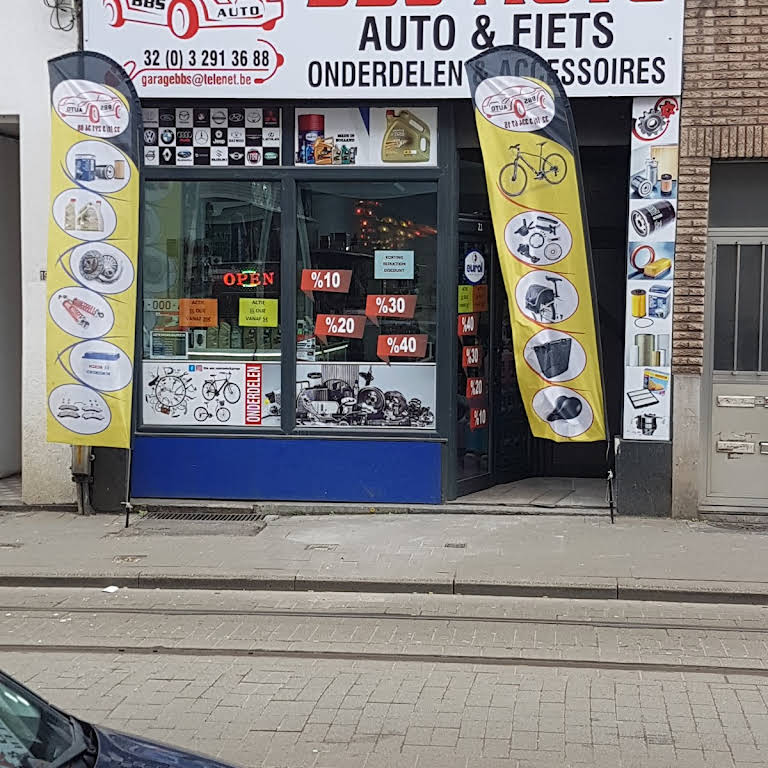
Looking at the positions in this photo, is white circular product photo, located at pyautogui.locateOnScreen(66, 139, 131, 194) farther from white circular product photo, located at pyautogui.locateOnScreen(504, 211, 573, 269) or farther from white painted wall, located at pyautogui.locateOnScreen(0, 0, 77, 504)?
white circular product photo, located at pyautogui.locateOnScreen(504, 211, 573, 269)

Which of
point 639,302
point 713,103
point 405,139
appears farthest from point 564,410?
point 713,103

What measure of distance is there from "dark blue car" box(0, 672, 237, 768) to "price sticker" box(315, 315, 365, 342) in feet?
25.3

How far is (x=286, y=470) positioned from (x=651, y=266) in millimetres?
3937

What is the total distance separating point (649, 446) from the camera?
34.2ft

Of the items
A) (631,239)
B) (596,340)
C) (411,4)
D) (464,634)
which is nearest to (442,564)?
(464,634)

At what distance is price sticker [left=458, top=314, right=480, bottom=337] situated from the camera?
36.2 ft

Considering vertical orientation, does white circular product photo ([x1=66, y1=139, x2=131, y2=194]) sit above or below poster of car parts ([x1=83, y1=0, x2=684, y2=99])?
below

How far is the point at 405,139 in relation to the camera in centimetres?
1068

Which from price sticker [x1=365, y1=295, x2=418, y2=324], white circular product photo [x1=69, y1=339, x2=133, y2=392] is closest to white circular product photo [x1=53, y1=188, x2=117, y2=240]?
white circular product photo [x1=69, y1=339, x2=133, y2=392]

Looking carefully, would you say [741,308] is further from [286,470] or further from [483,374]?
[286,470]

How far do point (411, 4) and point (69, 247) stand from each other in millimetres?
3802

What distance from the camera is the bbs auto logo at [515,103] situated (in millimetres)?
9672

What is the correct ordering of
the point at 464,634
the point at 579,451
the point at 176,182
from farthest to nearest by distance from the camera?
the point at 579,451 → the point at 176,182 → the point at 464,634

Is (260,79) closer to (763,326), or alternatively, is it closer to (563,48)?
(563,48)
